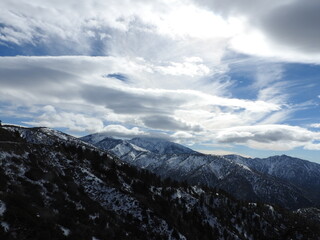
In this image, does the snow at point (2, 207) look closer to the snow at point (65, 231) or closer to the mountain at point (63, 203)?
the mountain at point (63, 203)

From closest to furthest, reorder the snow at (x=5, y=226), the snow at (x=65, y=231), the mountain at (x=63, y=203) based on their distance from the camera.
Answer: the snow at (x=5, y=226)
the mountain at (x=63, y=203)
the snow at (x=65, y=231)

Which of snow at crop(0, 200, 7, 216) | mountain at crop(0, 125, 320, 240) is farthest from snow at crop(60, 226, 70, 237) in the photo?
snow at crop(0, 200, 7, 216)

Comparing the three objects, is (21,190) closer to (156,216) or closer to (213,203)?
(156,216)

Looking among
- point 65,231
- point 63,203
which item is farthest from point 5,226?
point 63,203

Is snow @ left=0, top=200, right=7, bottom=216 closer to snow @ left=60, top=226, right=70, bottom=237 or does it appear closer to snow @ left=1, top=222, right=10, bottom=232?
snow @ left=1, top=222, right=10, bottom=232

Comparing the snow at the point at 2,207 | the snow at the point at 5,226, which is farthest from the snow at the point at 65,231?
the snow at the point at 2,207

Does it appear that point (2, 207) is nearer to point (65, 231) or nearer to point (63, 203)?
point (65, 231)

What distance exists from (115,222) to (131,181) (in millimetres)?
41420

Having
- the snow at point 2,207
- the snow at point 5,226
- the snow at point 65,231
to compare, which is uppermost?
the snow at point 2,207

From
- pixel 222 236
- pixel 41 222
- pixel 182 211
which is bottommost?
pixel 222 236

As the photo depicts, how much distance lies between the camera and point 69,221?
3819cm

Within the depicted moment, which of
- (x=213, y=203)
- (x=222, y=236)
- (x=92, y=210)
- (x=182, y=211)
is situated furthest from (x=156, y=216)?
(x=213, y=203)

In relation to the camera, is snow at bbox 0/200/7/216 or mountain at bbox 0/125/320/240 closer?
snow at bbox 0/200/7/216

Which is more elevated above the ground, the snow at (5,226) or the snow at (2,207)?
the snow at (2,207)
